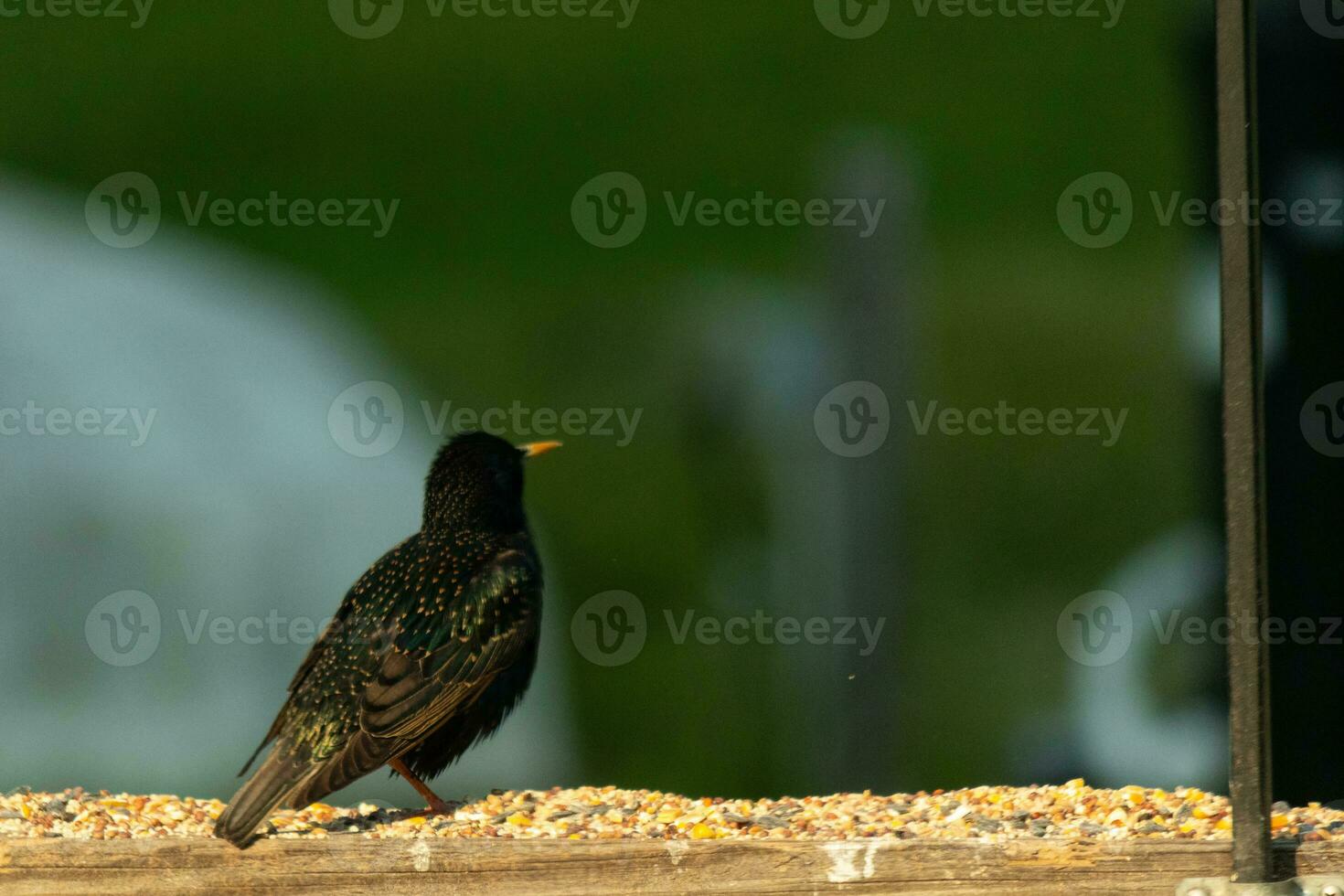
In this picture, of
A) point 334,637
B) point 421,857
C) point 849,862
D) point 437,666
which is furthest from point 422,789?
point 849,862

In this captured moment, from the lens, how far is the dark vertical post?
222 centimetres

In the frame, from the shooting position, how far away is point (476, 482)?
125 inches

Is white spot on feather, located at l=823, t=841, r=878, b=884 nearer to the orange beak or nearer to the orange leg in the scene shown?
the orange leg

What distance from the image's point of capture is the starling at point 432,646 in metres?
2.78

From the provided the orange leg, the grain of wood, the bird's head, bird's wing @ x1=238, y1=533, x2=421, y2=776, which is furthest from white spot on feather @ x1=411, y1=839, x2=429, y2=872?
the bird's head

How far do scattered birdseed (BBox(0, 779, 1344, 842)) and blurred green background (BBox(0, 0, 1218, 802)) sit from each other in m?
0.46

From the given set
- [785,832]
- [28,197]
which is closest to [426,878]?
[785,832]

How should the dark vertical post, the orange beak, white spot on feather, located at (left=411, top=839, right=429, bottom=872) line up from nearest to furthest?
the dark vertical post < white spot on feather, located at (left=411, top=839, right=429, bottom=872) < the orange beak

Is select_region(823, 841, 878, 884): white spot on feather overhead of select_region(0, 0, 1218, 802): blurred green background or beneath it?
beneath

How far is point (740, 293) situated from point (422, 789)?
4.52 feet

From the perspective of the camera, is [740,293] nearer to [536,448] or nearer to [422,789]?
[536,448]

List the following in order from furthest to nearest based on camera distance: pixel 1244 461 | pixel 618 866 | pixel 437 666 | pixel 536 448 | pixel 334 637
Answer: pixel 536 448 → pixel 334 637 → pixel 437 666 → pixel 618 866 → pixel 1244 461

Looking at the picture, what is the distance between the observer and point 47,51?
3.49 m

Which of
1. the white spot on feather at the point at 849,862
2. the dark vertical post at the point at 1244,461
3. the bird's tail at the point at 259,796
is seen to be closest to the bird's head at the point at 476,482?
the bird's tail at the point at 259,796
